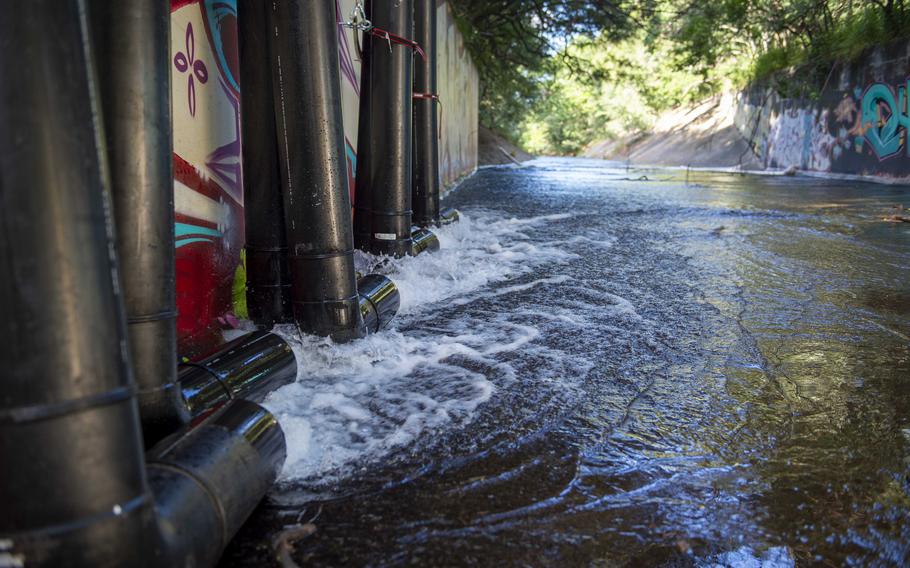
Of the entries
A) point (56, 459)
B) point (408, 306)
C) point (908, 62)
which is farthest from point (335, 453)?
point (908, 62)

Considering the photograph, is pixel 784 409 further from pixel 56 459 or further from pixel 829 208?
pixel 829 208

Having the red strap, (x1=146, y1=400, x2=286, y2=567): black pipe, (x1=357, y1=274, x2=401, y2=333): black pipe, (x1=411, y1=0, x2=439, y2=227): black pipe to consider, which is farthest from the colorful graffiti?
(x1=411, y1=0, x2=439, y2=227): black pipe

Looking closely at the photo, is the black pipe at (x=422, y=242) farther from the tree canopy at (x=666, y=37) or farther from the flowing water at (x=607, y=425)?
the tree canopy at (x=666, y=37)

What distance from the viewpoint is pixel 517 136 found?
136 ft

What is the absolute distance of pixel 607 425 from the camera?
8.57 ft

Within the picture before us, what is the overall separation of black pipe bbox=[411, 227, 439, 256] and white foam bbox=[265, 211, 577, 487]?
543 millimetres

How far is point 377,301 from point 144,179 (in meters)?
1.91

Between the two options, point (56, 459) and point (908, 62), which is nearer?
point (56, 459)

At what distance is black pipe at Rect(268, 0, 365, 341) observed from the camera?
10.6ft

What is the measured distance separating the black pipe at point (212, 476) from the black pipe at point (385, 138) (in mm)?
3548

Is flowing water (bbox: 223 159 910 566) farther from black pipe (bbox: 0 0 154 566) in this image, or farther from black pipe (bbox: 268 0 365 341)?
black pipe (bbox: 0 0 154 566)

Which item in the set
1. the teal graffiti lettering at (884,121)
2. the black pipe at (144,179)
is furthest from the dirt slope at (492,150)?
the black pipe at (144,179)

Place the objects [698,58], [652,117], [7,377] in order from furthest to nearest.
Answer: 1. [652,117]
2. [698,58]
3. [7,377]

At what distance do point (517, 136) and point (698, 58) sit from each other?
1512 cm
